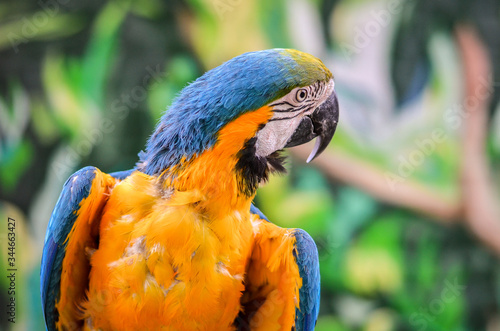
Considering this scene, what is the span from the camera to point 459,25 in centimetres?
272

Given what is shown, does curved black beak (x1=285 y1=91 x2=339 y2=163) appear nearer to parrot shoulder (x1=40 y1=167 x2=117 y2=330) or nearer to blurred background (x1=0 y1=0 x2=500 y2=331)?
parrot shoulder (x1=40 y1=167 x2=117 y2=330)

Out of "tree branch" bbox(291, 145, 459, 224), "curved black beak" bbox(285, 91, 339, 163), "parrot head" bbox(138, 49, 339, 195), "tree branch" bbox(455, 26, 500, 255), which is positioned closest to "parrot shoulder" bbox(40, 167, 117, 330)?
"parrot head" bbox(138, 49, 339, 195)

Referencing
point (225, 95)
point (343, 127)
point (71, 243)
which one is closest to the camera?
point (225, 95)

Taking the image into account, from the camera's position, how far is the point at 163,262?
3.61 ft

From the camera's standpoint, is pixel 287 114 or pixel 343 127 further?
pixel 343 127

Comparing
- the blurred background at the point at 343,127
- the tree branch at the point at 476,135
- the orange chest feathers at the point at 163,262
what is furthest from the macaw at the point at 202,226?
the tree branch at the point at 476,135

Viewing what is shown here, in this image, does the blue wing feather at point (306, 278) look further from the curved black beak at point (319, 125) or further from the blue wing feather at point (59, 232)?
the blue wing feather at point (59, 232)

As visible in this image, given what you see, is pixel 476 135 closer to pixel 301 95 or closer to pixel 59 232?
pixel 301 95

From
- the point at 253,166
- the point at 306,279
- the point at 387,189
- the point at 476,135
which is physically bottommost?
the point at 387,189

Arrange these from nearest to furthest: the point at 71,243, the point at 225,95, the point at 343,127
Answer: the point at 225,95
the point at 71,243
the point at 343,127

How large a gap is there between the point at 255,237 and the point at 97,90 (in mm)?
1795

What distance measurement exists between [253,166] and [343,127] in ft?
5.41

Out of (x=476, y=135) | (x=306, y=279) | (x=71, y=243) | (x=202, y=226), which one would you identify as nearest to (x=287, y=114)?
(x=202, y=226)

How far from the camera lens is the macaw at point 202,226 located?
1.10m
